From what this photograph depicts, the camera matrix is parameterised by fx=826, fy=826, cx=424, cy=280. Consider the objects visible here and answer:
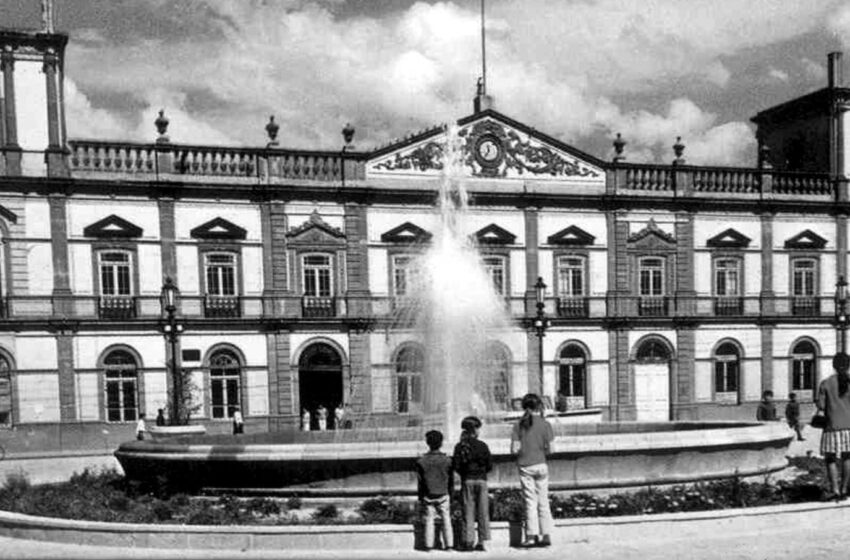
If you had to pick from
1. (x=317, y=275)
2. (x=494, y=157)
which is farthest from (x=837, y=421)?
(x=494, y=157)

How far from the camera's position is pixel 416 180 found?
28859mm

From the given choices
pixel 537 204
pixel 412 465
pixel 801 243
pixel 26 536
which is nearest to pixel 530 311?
pixel 537 204

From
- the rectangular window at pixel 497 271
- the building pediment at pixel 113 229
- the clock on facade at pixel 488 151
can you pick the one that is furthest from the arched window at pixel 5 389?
the clock on facade at pixel 488 151

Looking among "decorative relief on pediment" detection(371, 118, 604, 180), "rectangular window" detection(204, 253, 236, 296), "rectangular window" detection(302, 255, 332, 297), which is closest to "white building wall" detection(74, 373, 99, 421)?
"rectangular window" detection(204, 253, 236, 296)

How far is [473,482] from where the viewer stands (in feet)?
29.6

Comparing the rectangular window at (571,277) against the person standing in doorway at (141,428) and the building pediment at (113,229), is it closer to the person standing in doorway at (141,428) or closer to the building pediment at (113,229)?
the building pediment at (113,229)

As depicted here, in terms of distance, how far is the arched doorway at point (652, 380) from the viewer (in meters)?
30.7

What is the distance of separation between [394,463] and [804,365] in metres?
26.4

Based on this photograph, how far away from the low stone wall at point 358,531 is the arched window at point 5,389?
1614 cm

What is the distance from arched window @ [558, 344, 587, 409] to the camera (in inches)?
1180

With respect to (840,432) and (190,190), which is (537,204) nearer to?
(190,190)

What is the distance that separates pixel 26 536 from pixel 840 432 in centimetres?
1024

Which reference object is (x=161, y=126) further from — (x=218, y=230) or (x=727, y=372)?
(x=727, y=372)

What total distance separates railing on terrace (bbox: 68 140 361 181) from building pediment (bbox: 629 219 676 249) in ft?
35.2
